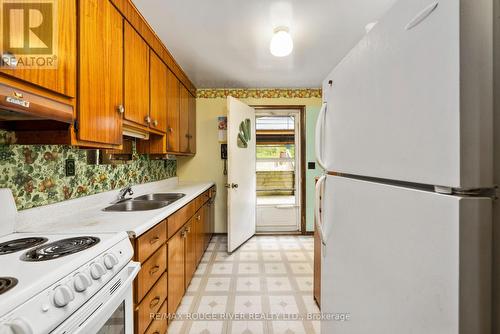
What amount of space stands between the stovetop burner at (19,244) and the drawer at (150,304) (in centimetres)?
53

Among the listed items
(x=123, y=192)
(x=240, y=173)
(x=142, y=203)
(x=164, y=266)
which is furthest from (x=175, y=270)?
(x=240, y=173)

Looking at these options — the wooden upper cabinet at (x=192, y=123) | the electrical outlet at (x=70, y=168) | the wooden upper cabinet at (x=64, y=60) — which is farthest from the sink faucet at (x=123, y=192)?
the wooden upper cabinet at (x=192, y=123)

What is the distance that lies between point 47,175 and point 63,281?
0.91 metres

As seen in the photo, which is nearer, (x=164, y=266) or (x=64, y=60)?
(x=64, y=60)

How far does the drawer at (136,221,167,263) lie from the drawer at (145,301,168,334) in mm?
404

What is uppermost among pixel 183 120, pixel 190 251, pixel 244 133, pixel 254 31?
pixel 254 31

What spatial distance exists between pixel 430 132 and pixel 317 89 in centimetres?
338

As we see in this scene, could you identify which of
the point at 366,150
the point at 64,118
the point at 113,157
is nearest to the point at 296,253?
the point at 113,157

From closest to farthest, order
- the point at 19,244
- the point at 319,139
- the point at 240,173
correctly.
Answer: the point at 19,244
the point at 319,139
the point at 240,173

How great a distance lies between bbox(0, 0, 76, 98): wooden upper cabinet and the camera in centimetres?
93

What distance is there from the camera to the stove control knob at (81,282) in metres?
0.72

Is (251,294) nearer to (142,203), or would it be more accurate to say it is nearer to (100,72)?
(142,203)

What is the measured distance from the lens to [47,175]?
52.2 inches

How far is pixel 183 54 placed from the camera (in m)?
2.48
